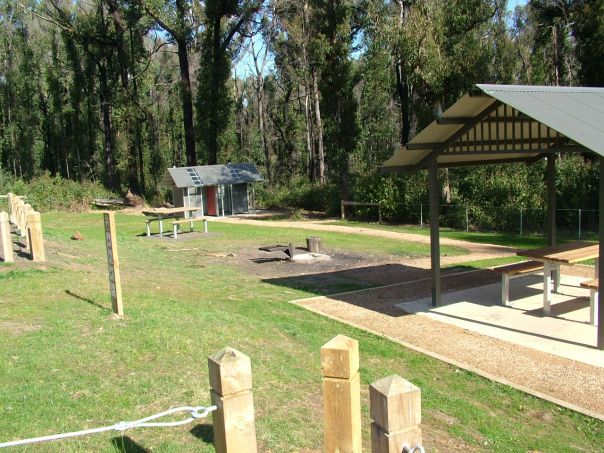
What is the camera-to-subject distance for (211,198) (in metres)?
32.9

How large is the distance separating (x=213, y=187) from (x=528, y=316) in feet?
83.8

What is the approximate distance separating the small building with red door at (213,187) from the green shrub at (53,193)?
6895 millimetres

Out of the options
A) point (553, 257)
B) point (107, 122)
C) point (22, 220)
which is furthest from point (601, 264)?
point (107, 122)

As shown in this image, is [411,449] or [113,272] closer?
[411,449]

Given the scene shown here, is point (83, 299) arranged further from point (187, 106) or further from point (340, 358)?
point (187, 106)

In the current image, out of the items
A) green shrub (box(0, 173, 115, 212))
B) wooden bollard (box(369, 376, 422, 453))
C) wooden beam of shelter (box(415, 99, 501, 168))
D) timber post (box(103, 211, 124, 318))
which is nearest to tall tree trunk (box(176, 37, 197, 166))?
green shrub (box(0, 173, 115, 212))

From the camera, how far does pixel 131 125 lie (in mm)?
42188

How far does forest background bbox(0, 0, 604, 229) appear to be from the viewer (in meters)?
25.1

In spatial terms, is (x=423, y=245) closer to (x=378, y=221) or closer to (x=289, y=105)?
(x=378, y=221)

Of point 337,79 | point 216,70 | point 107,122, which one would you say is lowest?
point 107,122

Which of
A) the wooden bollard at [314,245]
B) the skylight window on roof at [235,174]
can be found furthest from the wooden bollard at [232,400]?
the skylight window on roof at [235,174]

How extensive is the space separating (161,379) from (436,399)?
2.93 metres

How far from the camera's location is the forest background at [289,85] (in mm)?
25125

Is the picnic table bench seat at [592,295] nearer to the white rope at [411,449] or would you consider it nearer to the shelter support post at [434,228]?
the shelter support post at [434,228]
